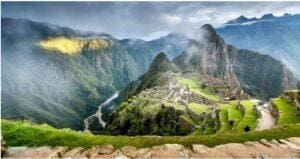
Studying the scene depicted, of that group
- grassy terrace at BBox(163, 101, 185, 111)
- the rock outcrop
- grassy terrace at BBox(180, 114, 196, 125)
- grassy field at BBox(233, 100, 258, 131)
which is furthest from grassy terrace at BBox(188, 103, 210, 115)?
the rock outcrop

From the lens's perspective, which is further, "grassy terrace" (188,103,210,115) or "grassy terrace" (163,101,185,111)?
"grassy terrace" (163,101,185,111)

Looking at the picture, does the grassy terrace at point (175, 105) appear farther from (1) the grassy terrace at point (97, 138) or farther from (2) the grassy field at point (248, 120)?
(1) the grassy terrace at point (97, 138)

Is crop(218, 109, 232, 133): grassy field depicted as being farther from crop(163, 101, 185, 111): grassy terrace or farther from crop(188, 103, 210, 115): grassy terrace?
crop(163, 101, 185, 111): grassy terrace

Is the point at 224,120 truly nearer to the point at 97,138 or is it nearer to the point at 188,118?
the point at 188,118

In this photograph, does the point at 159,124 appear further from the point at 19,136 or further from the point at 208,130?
the point at 19,136

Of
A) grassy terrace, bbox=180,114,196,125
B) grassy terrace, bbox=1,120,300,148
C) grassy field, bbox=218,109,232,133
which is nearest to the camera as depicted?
grassy terrace, bbox=1,120,300,148

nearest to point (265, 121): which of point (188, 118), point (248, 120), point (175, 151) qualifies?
point (248, 120)

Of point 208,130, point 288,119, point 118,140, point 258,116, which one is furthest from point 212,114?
point 118,140
